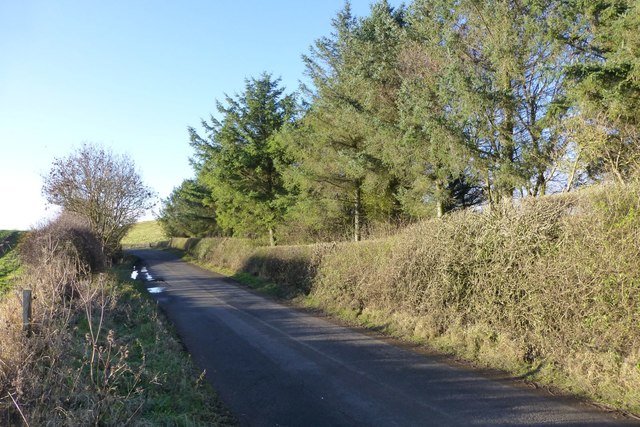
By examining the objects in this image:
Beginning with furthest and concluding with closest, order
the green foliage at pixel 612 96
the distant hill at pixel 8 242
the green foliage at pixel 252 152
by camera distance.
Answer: the green foliage at pixel 252 152, the distant hill at pixel 8 242, the green foliage at pixel 612 96

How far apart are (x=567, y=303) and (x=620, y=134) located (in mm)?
5123

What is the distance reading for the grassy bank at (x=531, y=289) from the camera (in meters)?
6.75

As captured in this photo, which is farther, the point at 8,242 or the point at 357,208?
the point at 357,208

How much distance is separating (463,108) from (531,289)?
6320mm

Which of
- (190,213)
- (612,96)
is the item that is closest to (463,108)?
(612,96)

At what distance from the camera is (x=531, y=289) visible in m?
8.33

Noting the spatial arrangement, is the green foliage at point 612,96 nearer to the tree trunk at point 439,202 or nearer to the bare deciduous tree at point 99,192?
the tree trunk at point 439,202

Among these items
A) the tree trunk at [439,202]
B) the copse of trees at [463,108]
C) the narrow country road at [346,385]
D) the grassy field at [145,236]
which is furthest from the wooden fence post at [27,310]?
the grassy field at [145,236]

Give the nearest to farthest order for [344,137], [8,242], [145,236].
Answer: [8,242]
[344,137]
[145,236]

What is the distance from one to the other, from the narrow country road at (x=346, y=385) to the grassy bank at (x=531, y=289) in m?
0.82

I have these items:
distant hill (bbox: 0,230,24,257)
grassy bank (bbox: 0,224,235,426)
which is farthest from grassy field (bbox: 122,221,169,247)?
grassy bank (bbox: 0,224,235,426)

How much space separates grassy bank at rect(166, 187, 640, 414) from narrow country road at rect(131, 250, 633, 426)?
82 centimetres

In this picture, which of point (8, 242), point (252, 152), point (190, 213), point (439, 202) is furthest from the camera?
point (190, 213)

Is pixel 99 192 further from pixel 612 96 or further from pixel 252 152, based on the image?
pixel 612 96
